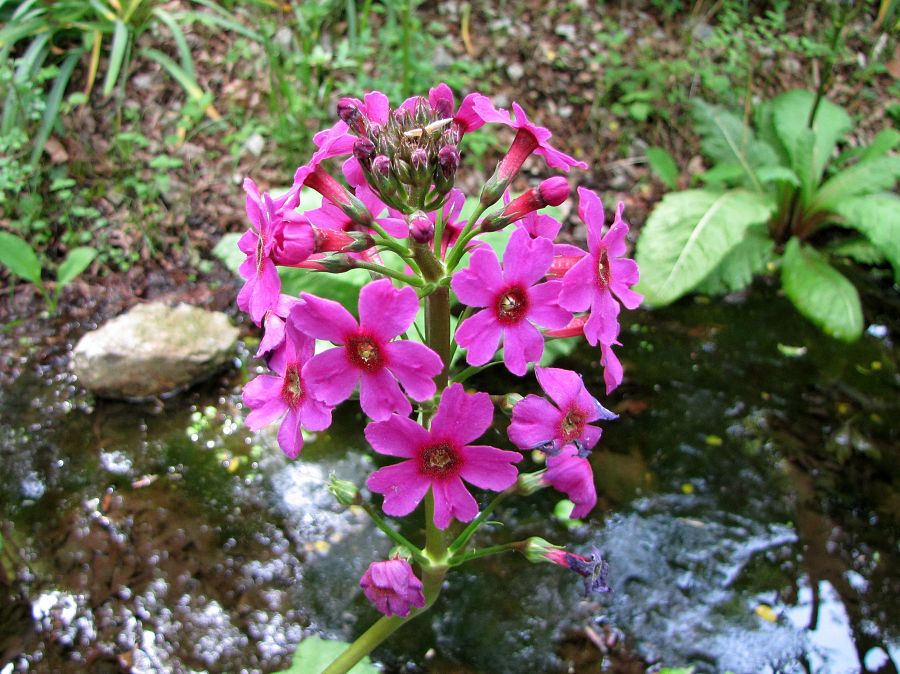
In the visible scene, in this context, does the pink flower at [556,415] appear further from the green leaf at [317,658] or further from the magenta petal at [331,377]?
the green leaf at [317,658]

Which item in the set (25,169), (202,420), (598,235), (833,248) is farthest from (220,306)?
(833,248)

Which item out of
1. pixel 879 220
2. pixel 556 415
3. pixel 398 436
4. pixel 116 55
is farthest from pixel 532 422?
pixel 116 55

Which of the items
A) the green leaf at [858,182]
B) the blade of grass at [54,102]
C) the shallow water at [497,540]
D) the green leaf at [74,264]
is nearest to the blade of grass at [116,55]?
the blade of grass at [54,102]

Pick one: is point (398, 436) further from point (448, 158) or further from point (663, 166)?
point (663, 166)

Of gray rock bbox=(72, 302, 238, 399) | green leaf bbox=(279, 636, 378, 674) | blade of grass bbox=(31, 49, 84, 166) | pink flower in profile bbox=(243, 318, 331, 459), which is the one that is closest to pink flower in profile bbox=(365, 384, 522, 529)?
pink flower in profile bbox=(243, 318, 331, 459)

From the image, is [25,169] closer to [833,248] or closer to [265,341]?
[265,341]
